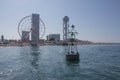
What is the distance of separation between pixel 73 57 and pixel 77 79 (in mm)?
27220

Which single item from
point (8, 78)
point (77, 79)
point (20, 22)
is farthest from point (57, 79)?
point (20, 22)

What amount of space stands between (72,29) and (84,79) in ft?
102

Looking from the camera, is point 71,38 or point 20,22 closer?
point 71,38

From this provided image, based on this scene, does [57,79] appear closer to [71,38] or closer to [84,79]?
[84,79]

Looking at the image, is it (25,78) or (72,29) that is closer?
(25,78)

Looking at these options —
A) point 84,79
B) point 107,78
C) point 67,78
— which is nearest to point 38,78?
point 67,78

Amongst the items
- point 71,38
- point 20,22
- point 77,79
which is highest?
point 20,22

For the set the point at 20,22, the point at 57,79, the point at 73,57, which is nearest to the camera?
the point at 57,79

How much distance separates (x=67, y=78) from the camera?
39.5 m

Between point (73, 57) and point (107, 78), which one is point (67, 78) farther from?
point (73, 57)

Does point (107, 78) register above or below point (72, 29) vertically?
below

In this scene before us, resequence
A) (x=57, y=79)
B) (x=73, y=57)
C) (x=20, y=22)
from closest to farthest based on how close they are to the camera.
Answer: (x=57, y=79), (x=73, y=57), (x=20, y=22)

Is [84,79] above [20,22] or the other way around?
the other way around

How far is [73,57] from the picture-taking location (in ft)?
216
